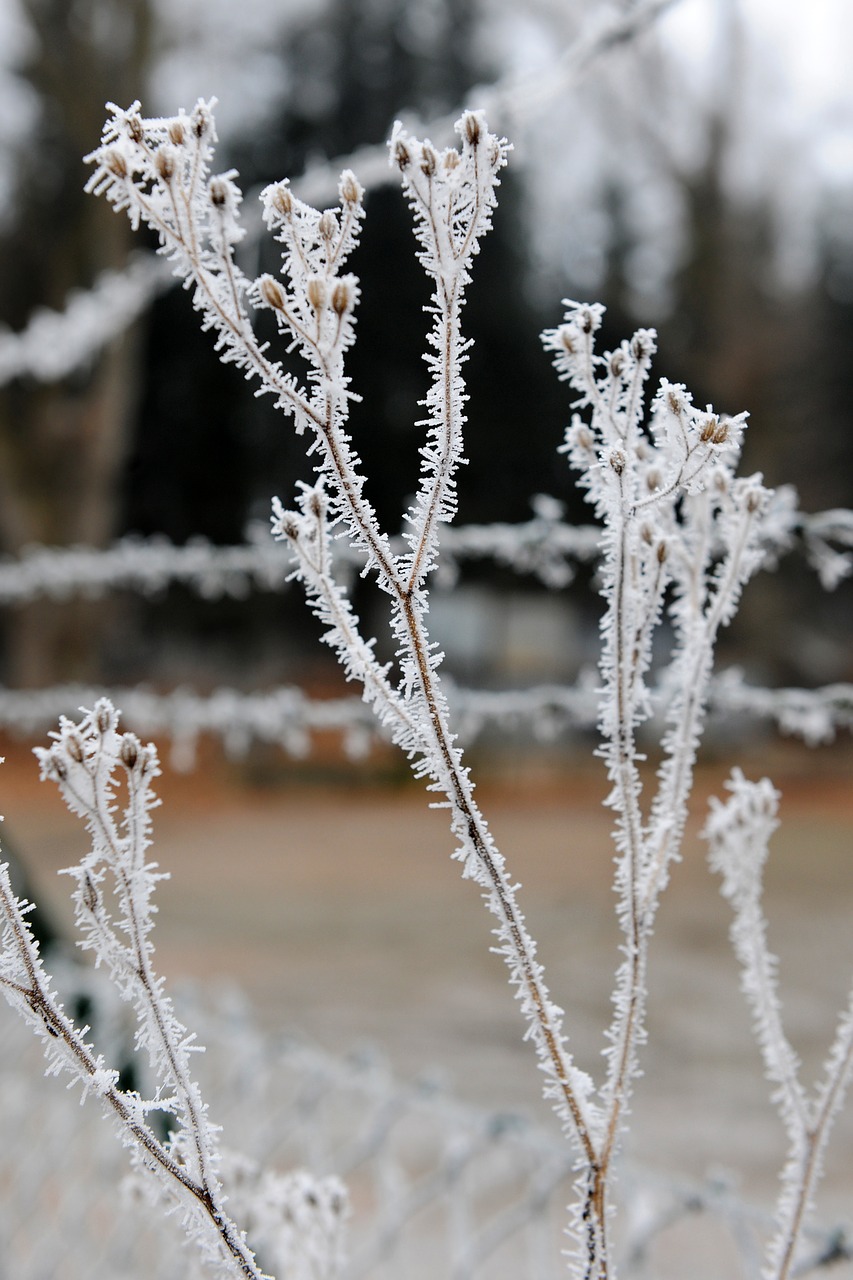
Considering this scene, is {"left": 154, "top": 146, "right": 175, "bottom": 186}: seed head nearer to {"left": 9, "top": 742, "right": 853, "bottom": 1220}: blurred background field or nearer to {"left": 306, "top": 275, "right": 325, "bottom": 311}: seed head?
{"left": 306, "top": 275, "right": 325, "bottom": 311}: seed head

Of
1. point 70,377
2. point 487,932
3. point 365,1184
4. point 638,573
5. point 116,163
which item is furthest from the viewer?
point 70,377

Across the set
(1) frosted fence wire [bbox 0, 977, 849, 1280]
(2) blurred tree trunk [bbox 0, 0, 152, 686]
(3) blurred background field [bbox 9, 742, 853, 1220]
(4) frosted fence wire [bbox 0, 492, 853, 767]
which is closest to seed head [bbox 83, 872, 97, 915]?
(4) frosted fence wire [bbox 0, 492, 853, 767]

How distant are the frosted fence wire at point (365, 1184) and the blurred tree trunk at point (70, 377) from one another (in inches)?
282

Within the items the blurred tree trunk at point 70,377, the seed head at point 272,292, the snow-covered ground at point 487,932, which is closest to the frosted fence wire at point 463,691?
the seed head at point 272,292

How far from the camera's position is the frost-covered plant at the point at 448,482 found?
1.33 feet

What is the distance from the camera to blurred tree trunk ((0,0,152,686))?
28.9 feet

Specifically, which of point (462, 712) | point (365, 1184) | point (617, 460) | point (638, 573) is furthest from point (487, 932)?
point (617, 460)

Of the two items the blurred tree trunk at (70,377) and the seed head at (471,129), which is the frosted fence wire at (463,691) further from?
the blurred tree trunk at (70,377)

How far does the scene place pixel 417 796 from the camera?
24.8 feet

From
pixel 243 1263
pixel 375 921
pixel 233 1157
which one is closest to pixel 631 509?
pixel 243 1263

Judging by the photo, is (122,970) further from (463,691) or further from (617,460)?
(463,691)

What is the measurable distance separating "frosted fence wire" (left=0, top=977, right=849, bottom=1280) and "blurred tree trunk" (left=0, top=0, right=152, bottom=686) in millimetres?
7167

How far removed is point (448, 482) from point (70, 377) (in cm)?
929

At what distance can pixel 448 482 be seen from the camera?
426 mm
